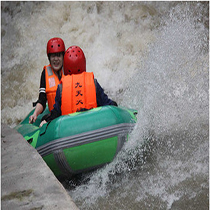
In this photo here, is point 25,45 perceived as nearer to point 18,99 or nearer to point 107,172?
point 18,99

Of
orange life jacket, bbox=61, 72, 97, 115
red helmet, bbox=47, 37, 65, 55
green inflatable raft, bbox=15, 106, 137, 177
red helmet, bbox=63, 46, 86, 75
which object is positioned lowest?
green inflatable raft, bbox=15, 106, 137, 177

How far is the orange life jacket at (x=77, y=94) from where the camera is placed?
3.30 m

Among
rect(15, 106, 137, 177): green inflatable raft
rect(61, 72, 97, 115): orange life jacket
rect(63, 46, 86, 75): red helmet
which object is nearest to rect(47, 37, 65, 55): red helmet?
rect(63, 46, 86, 75): red helmet

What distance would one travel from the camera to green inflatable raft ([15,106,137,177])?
3.02 m

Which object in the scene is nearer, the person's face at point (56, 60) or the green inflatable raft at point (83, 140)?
the green inflatable raft at point (83, 140)

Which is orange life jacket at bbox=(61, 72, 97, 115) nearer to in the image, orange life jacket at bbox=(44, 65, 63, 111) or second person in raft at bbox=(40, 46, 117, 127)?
second person in raft at bbox=(40, 46, 117, 127)

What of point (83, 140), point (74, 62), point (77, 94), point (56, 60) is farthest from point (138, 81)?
point (83, 140)

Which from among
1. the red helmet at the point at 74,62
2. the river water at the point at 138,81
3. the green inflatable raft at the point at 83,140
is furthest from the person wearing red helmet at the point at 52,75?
the river water at the point at 138,81

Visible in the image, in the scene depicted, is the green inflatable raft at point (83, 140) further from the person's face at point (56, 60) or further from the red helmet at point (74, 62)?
the person's face at point (56, 60)

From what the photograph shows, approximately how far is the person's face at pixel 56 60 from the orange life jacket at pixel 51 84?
0.22 ft

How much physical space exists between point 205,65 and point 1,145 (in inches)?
198

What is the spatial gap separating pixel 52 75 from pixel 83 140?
1322mm

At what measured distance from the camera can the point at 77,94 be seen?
130 inches

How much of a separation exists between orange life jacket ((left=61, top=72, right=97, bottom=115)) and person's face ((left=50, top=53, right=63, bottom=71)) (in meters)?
0.77
